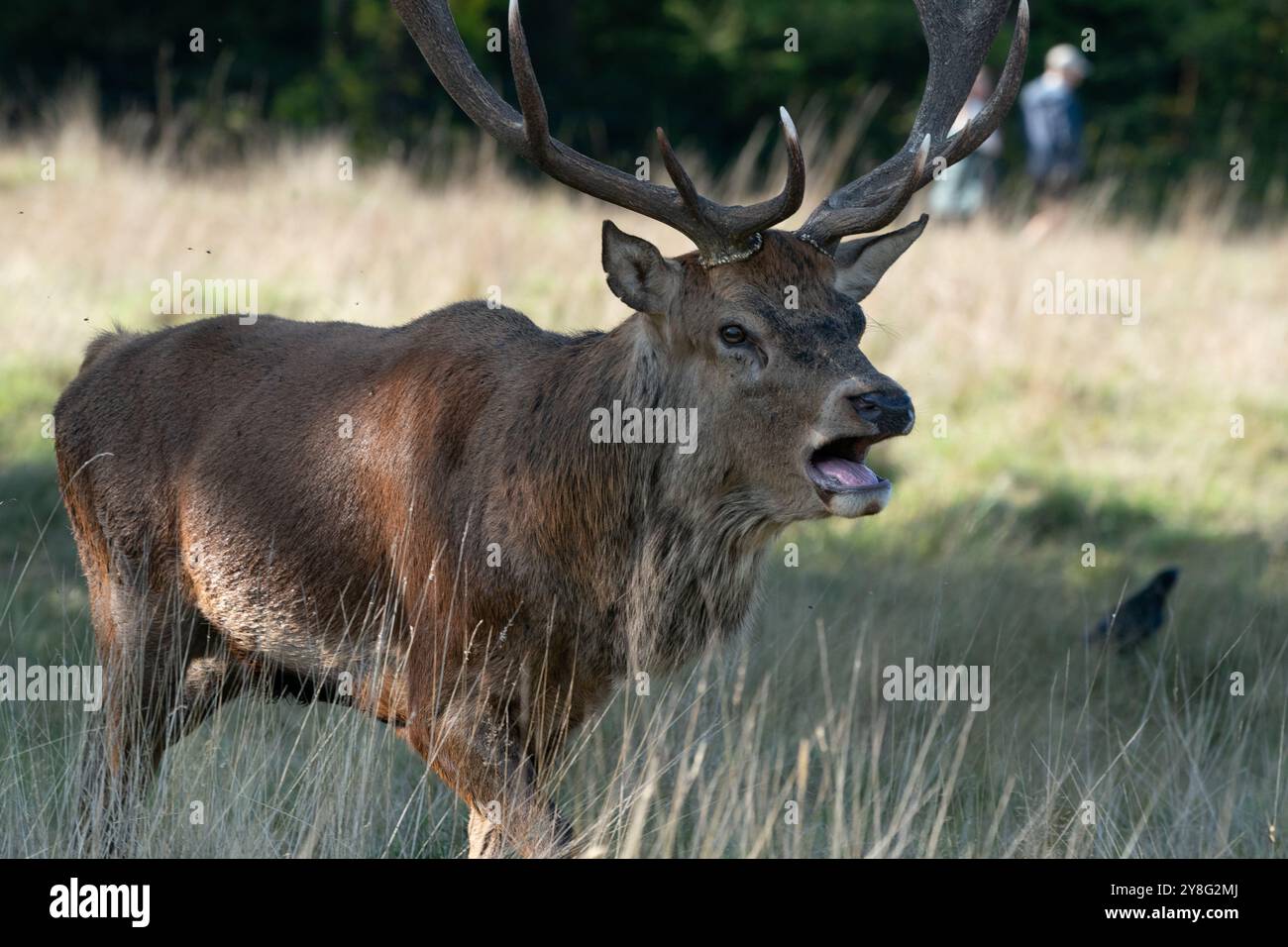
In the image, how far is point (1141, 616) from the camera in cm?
762

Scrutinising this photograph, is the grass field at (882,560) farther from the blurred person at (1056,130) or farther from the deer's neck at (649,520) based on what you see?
the blurred person at (1056,130)

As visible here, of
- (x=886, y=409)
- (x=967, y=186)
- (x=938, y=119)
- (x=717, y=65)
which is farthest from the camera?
(x=717, y=65)

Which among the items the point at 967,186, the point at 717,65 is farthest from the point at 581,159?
the point at 717,65

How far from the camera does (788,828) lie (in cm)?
518

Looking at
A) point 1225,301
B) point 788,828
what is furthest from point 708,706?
point 1225,301

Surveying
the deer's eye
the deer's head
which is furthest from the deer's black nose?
the deer's eye

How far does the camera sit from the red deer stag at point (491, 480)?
15.2ft

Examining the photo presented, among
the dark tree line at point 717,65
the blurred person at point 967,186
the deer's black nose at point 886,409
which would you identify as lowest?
the deer's black nose at point 886,409

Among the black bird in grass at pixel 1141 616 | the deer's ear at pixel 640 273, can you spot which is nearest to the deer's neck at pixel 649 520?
the deer's ear at pixel 640 273

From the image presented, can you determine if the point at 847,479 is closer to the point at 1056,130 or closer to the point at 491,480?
the point at 491,480

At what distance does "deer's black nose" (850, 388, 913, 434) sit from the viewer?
14.3 feet

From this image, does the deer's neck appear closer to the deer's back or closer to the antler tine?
the deer's back

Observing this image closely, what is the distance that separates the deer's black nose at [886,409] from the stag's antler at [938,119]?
765 mm

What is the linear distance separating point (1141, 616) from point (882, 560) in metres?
1.76
